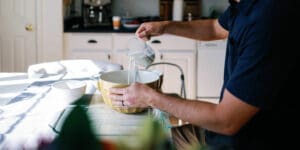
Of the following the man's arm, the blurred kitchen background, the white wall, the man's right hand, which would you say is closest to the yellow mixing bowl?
the man's right hand

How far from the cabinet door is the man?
2.35m

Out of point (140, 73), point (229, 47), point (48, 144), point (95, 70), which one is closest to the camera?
point (48, 144)

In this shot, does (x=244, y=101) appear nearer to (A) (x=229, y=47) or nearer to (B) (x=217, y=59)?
(A) (x=229, y=47)

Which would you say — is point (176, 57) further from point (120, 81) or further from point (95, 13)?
point (120, 81)

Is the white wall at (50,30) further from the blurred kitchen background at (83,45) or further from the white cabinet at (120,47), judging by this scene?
the white cabinet at (120,47)

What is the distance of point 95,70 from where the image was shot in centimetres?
253

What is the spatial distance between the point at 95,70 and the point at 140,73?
2.88 ft

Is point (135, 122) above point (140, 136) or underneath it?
underneath

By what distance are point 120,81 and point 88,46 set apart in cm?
220

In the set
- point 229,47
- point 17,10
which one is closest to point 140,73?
point 229,47

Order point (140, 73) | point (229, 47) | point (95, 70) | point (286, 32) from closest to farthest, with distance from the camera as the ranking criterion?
point (286, 32), point (229, 47), point (140, 73), point (95, 70)

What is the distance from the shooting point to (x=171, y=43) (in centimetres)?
379

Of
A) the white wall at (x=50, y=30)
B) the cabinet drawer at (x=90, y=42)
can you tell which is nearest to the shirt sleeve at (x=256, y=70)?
the cabinet drawer at (x=90, y=42)

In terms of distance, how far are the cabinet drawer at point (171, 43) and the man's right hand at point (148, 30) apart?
6.31 feet
